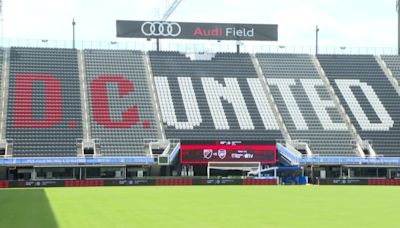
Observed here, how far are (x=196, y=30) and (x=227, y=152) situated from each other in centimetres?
2557

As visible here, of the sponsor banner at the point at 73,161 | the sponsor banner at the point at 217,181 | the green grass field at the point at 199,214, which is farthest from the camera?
the sponsor banner at the point at 73,161

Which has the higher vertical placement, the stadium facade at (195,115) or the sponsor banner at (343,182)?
the stadium facade at (195,115)

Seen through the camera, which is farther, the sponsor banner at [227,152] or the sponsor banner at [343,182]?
the sponsor banner at [227,152]

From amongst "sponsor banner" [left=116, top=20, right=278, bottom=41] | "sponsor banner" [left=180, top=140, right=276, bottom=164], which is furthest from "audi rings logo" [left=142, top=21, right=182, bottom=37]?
"sponsor banner" [left=180, top=140, right=276, bottom=164]

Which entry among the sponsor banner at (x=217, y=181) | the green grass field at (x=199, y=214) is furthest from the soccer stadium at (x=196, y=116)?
the green grass field at (x=199, y=214)

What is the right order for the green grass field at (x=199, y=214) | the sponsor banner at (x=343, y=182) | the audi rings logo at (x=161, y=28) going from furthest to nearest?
the audi rings logo at (x=161, y=28), the sponsor banner at (x=343, y=182), the green grass field at (x=199, y=214)

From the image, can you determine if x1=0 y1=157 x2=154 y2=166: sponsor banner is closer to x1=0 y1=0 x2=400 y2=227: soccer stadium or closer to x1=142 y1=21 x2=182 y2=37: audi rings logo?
x1=0 y1=0 x2=400 y2=227: soccer stadium

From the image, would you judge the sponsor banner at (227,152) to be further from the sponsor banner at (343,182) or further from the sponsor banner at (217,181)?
the sponsor banner at (343,182)

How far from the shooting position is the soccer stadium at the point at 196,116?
7125 cm

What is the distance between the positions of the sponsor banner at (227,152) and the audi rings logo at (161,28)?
24.7 metres

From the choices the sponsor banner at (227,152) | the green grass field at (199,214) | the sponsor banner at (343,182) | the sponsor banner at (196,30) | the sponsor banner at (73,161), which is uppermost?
the sponsor banner at (196,30)

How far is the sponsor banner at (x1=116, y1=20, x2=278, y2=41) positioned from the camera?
9269cm

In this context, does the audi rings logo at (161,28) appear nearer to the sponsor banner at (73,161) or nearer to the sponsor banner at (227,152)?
the sponsor banner at (227,152)

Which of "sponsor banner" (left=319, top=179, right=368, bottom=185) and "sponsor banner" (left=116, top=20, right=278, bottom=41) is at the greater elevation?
"sponsor banner" (left=116, top=20, right=278, bottom=41)
